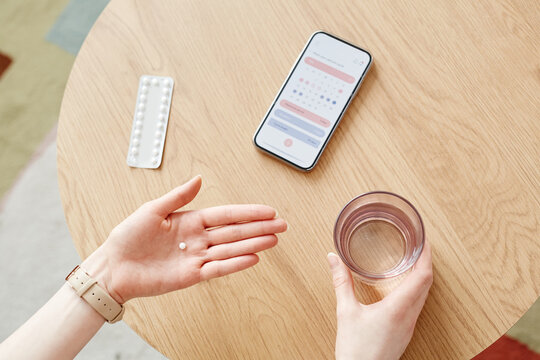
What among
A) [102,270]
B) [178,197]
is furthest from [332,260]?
[102,270]

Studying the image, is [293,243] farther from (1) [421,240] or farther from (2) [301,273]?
(1) [421,240]

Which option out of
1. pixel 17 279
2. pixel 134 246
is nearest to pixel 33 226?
pixel 17 279

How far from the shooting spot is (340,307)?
698mm

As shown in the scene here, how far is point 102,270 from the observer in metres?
0.76

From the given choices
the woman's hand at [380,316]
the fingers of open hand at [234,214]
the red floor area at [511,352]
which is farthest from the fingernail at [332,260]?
the red floor area at [511,352]

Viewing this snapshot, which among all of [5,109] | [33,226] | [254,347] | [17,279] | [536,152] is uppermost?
[536,152]

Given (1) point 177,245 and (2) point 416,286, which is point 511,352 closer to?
(2) point 416,286

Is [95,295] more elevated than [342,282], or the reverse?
[342,282]

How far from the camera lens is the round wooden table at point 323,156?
A: 2.39 ft

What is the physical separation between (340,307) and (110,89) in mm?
536

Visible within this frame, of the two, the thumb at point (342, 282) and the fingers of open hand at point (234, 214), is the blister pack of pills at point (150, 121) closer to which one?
the fingers of open hand at point (234, 214)

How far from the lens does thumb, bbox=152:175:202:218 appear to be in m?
0.72

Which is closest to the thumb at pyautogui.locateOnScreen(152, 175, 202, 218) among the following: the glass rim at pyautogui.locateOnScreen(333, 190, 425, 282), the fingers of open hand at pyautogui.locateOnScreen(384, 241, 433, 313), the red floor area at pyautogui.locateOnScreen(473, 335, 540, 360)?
the glass rim at pyautogui.locateOnScreen(333, 190, 425, 282)

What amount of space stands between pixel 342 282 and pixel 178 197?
10.9 inches
